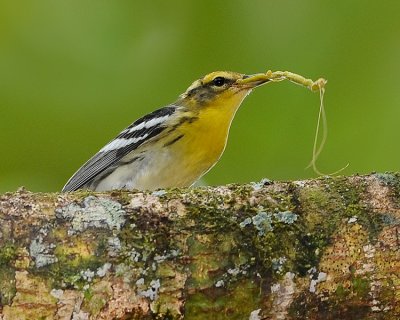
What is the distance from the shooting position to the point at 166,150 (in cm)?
421

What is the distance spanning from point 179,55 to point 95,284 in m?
1.24

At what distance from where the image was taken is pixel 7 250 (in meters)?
1.86

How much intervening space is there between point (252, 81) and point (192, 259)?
1993 millimetres

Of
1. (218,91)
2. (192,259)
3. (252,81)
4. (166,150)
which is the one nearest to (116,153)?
(166,150)

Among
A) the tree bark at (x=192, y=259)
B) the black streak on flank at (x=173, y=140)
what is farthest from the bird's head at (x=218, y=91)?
the tree bark at (x=192, y=259)

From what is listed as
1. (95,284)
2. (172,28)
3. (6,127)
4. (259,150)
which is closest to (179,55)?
(172,28)

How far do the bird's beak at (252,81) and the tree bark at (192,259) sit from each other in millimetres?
1403

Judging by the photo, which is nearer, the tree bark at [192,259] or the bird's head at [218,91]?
the tree bark at [192,259]

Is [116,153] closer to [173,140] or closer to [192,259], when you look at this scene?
[173,140]

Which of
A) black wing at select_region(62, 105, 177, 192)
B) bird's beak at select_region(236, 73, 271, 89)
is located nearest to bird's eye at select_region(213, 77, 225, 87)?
bird's beak at select_region(236, 73, 271, 89)

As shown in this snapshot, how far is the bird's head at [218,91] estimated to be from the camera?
420cm

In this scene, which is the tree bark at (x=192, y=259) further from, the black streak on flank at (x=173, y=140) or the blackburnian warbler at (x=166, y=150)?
the black streak on flank at (x=173, y=140)

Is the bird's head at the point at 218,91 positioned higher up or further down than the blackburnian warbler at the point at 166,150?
higher up

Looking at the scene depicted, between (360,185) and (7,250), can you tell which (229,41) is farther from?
(7,250)
